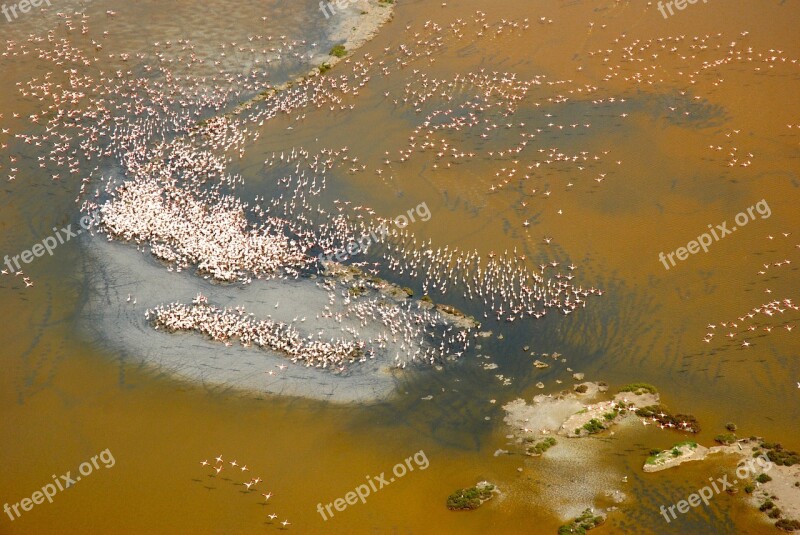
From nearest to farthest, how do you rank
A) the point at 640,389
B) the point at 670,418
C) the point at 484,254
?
the point at 670,418, the point at 640,389, the point at 484,254

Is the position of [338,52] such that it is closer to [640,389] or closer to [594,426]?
[640,389]

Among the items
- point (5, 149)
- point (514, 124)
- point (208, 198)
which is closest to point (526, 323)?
point (514, 124)

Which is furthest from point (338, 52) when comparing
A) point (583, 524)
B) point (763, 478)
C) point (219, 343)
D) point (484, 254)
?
point (763, 478)

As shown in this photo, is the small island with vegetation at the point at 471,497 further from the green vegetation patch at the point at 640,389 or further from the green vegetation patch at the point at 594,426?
the green vegetation patch at the point at 640,389

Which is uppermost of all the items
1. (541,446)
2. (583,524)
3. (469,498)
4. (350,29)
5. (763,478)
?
(350,29)

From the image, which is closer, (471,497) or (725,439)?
(471,497)
